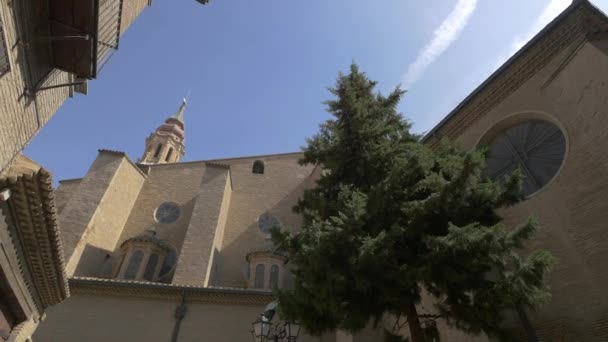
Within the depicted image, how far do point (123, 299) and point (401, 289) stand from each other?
953cm

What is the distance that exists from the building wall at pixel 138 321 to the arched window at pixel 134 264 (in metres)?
1.55

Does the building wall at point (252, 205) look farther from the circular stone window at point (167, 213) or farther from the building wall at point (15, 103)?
the building wall at point (15, 103)

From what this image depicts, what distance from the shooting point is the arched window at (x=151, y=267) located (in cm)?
1318

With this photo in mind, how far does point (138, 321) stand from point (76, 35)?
341 inches

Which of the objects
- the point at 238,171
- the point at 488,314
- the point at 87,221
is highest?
the point at 238,171

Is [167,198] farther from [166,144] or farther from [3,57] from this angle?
[166,144]

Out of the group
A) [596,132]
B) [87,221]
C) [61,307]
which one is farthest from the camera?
[87,221]

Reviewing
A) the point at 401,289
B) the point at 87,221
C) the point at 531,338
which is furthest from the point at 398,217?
the point at 87,221

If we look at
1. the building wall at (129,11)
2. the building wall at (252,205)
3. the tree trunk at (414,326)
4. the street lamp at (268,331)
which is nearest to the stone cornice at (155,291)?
the building wall at (252,205)

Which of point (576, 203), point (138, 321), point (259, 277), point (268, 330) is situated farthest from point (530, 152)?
point (138, 321)

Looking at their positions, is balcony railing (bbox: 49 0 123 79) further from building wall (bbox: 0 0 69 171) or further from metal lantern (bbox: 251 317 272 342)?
metal lantern (bbox: 251 317 272 342)

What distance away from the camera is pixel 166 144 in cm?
3061

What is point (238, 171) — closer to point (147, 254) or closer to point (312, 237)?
point (147, 254)

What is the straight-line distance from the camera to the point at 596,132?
6.90 meters
